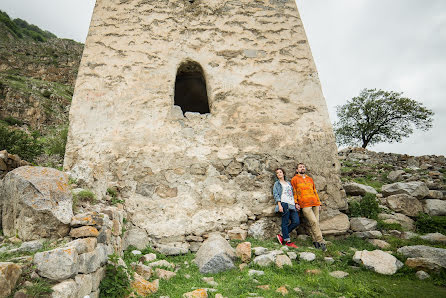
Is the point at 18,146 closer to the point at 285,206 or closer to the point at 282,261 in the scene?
the point at 285,206

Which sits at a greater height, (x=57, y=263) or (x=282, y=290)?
(x=57, y=263)

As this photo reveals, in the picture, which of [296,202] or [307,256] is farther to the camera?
[296,202]

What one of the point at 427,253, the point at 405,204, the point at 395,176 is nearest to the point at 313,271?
the point at 427,253

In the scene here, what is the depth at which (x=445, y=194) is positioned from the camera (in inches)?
211

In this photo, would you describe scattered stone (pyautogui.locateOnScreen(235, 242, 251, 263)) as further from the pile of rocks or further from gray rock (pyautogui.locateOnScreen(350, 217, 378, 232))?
the pile of rocks

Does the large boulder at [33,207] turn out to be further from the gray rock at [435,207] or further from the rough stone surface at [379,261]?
the gray rock at [435,207]

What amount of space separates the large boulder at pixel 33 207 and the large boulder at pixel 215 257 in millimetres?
1647

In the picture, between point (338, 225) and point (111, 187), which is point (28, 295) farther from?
point (338, 225)

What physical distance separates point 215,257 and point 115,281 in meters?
1.25

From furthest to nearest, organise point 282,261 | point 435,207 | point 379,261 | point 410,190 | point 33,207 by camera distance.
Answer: point 410,190 → point 435,207 → point 379,261 → point 282,261 → point 33,207

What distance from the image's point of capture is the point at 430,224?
14.7ft

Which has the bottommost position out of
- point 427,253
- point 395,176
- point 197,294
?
point 197,294

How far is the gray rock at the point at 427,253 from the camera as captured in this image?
10.5ft

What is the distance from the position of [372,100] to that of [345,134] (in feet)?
9.88
